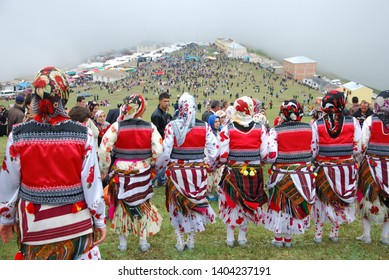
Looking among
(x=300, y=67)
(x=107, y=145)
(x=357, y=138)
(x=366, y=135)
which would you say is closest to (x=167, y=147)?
(x=107, y=145)

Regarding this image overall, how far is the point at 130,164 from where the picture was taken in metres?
4.72

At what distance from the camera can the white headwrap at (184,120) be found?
478cm

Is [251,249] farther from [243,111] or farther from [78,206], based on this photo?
[78,206]

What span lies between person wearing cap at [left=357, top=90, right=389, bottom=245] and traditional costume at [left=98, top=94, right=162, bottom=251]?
2.86m

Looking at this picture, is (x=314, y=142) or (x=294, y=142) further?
(x=314, y=142)

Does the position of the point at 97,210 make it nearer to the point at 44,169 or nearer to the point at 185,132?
the point at 44,169

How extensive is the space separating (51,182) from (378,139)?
4188 millimetres

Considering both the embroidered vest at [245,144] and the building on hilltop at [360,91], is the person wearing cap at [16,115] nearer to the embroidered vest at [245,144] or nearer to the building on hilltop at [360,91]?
the embroidered vest at [245,144]

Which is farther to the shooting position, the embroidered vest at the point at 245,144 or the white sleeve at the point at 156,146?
the embroidered vest at the point at 245,144

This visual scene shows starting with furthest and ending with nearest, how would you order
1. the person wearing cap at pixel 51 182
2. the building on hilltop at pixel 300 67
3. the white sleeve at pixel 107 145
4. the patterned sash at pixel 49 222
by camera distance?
the building on hilltop at pixel 300 67, the white sleeve at pixel 107 145, the patterned sash at pixel 49 222, the person wearing cap at pixel 51 182

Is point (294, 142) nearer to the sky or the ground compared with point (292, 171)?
nearer to the sky

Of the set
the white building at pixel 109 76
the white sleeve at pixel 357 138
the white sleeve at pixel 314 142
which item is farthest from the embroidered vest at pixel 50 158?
the white building at pixel 109 76

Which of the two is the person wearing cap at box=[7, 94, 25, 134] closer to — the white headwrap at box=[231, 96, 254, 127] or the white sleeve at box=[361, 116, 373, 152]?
the white headwrap at box=[231, 96, 254, 127]

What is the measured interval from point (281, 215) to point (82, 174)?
9.72 feet
